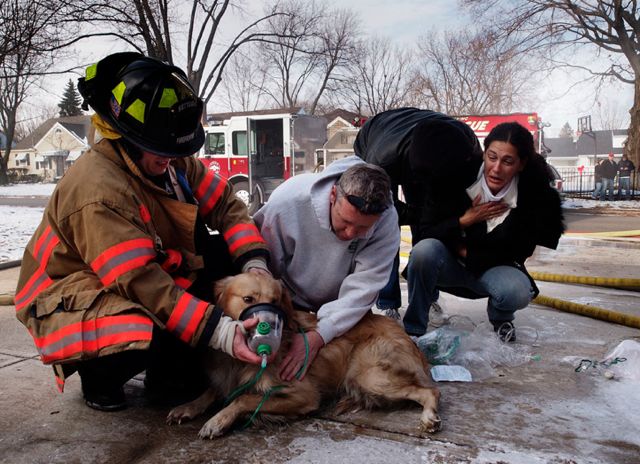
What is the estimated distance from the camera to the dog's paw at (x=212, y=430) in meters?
2.51

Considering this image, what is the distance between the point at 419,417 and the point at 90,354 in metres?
1.59

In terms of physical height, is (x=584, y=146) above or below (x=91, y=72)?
above

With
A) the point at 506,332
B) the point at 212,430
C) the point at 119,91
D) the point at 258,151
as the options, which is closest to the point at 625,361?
the point at 506,332

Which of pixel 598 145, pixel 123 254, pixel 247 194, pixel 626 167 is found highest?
pixel 598 145

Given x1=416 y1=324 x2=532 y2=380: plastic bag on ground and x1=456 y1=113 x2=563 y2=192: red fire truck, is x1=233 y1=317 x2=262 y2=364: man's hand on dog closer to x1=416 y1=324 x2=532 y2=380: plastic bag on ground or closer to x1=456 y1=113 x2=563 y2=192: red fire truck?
x1=416 y1=324 x2=532 y2=380: plastic bag on ground

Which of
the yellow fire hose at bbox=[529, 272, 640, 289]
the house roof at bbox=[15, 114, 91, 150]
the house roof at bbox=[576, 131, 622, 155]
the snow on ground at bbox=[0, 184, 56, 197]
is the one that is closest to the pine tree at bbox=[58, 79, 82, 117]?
the house roof at bbox=[15, 114, 91, 150]

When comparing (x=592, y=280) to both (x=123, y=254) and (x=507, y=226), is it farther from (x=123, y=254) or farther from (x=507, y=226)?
(x=123, y=254)

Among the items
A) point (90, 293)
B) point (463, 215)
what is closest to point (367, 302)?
point (463, 215)

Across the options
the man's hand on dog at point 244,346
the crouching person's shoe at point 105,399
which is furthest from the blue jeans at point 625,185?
the crouching person's shoe at point 105,399

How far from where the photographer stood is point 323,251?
10.5 feet

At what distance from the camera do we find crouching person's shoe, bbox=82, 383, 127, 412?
2.80 metres

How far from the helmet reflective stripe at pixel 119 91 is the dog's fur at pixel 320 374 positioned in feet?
3.26

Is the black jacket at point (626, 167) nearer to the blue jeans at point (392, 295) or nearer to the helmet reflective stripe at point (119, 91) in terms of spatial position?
the blue jeans at point (392, 295)

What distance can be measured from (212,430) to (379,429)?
2.55ft
